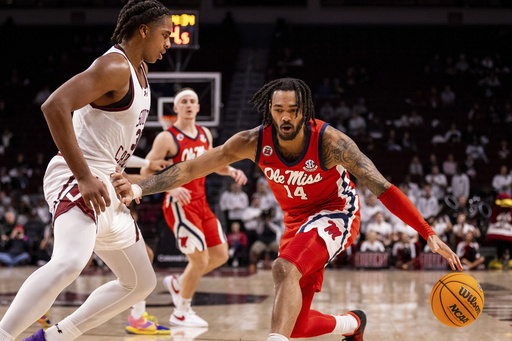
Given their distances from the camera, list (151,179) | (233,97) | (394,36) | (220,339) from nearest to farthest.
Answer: (151,179) → (220,339) → (233,97) → (394,36)

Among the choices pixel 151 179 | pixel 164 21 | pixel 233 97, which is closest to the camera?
pixel 164 21

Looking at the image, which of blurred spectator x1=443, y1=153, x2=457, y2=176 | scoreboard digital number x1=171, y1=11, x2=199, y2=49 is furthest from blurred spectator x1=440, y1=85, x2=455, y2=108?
scoreboard digital number x1=171, y1=11, x2=199, y2=49

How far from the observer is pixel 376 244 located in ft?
37.7

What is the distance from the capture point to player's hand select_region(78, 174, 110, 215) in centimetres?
288

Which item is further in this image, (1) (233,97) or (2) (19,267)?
(1) (233,97)

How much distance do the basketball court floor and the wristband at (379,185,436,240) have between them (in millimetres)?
1702

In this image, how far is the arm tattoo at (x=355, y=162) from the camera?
3430 mm

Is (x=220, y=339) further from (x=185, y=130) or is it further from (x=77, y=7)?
(x=77, y=7)

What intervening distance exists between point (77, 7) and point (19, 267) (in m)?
12.9

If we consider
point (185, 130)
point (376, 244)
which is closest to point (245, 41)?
point (376, 244)

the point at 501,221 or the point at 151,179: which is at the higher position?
the point at 151,179

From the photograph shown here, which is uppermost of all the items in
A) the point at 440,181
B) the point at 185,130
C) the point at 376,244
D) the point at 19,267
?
the point at 185,130

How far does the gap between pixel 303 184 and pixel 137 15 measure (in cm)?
137

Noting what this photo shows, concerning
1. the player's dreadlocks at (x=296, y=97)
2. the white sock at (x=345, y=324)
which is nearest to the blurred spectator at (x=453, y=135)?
the white sock at (x=345, y=324)
